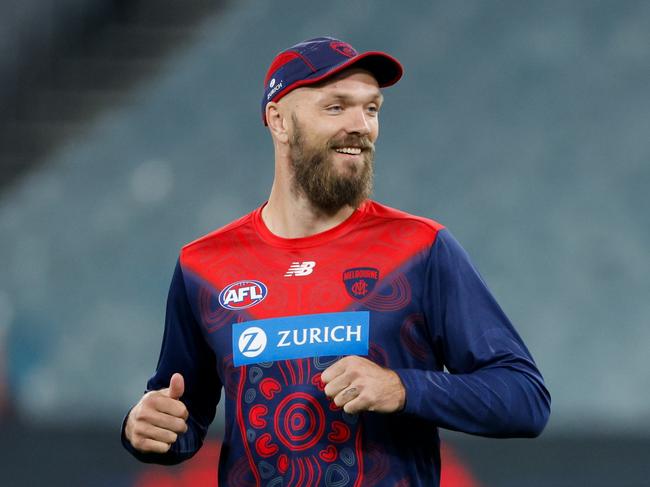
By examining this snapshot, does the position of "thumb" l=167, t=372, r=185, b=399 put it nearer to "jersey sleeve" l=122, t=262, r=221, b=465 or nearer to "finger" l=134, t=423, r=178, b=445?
"finger" l=134, t=423, r=178, b=445

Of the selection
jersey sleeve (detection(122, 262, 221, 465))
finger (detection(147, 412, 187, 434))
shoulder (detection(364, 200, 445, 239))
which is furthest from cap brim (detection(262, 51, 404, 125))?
finger (detection(147, 412, 187, 434))

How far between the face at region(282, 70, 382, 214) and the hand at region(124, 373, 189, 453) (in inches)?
21.3

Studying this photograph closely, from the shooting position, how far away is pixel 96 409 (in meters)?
6.12

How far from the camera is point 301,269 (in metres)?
2.60

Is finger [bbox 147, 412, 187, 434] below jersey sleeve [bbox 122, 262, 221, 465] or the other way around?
below

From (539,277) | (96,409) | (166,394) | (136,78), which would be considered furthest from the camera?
(136,78)

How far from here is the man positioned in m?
2.36

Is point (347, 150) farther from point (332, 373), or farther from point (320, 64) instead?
point (332, 373)

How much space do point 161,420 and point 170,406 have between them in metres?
0.03

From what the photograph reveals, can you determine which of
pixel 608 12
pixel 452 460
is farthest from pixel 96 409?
pixel 608 12

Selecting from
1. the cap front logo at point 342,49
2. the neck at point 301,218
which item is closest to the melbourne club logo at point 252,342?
the neck at point 301,218

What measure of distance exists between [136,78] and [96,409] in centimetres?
240

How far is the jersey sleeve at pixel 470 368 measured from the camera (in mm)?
2318

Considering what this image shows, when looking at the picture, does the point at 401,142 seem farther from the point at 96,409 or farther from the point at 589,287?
the point at 96,409
